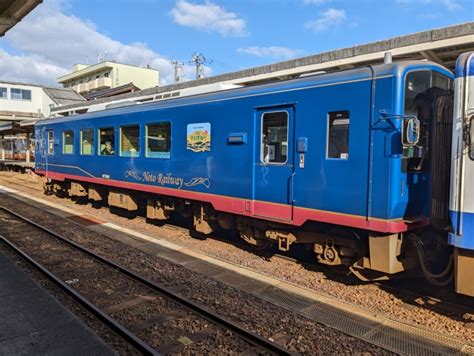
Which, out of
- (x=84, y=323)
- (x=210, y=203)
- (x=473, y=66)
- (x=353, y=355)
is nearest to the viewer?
(x=353, y=355)

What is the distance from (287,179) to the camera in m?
6.43

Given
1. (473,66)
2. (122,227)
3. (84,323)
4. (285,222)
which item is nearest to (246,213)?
(285,222)

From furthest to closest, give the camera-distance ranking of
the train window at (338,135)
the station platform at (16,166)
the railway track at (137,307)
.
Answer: the station platform at (16,166) → the train window at (338,135) → the railway track at (137,307)

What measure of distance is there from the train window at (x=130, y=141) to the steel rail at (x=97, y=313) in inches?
147

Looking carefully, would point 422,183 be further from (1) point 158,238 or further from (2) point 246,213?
(1) point 158,238

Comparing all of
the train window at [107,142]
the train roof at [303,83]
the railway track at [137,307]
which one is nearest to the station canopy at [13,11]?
the train roof at [303,83]

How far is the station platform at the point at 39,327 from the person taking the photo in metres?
4.06

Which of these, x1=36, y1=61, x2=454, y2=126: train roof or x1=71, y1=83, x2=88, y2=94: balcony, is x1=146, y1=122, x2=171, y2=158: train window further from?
x1=71, y1=83, x2=88, y2=94: balcony

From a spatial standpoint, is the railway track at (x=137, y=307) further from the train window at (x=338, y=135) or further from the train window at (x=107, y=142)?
Result: the train window at (x=107, y=142)

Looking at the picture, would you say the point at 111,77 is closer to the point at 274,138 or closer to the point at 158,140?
the point at 158,140

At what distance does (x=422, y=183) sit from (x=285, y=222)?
2.05m

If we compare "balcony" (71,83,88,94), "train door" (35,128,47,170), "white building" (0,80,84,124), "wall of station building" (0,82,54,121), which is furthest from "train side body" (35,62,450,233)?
"balcony" (71,83,88,94)

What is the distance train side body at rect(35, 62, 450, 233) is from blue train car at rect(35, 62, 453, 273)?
2 centimetres

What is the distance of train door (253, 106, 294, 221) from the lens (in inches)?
253
